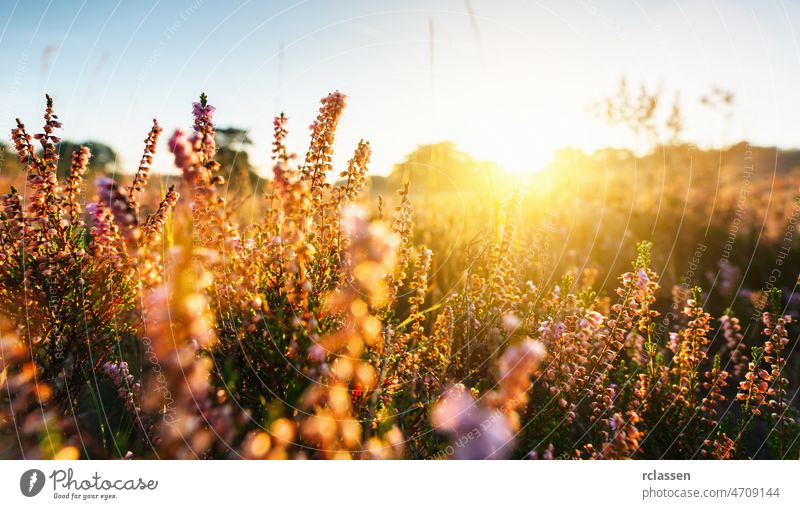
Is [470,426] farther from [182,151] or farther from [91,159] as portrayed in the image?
[91,159]

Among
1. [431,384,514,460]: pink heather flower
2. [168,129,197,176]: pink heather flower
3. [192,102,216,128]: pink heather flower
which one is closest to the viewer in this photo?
[168,129,197,176]: pink heather flower

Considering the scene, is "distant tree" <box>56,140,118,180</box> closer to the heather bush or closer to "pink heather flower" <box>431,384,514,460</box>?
the heather bush

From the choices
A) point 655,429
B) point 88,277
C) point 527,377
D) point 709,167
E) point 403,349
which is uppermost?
point 709,167

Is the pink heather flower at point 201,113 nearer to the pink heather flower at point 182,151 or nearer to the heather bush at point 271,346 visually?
the heather bush at point 271,346

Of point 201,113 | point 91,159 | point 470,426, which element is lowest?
point 470,426

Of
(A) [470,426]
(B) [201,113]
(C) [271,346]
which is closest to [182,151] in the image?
(B) [201,113]

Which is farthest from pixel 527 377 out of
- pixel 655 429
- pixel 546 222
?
pixel 546 222

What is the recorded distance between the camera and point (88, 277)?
8.05ft

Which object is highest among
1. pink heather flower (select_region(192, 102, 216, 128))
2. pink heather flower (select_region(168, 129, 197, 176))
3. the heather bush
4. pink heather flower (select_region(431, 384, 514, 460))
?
pink heather flower (select_region(192, 102, 216, 128))

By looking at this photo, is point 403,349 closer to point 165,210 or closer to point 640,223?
point 165,210

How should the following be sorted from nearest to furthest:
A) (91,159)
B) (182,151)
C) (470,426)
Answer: (182,151)
(470,426)
(91,159)

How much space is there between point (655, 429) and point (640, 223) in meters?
4.77

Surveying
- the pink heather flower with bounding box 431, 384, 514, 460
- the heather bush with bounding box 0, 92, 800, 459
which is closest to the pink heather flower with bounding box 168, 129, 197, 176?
the heather bush with bounding box 0, 92, 800, 459

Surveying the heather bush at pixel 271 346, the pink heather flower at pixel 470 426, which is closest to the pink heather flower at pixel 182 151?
the heather bush at pixel 271 346
